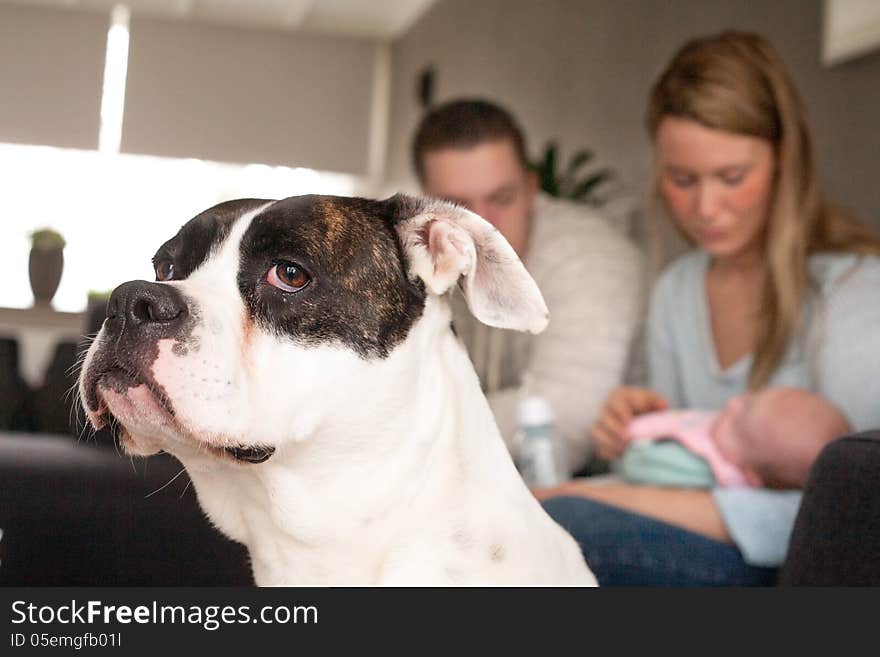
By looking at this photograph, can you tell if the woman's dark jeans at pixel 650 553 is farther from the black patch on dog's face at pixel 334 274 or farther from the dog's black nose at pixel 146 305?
the dog's black nose at pixel 146 305

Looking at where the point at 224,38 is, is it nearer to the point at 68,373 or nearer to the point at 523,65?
the point at 68,373

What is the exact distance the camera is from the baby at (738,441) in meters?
1.08

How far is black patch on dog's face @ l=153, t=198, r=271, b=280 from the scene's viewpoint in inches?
20.1

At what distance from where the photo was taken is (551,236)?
0.72m

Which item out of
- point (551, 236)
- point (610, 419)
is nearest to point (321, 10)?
point (551, 236)

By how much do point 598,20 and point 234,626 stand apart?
3014 millimetres

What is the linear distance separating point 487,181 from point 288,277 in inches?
19.5

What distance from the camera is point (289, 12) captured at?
0.62 meters

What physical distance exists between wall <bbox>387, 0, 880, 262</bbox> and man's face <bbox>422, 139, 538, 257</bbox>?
45.1 inches

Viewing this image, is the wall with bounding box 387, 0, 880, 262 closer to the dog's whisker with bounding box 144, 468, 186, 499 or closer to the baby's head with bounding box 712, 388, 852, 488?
the baby's head with bounding box 712, 388, 852, 488

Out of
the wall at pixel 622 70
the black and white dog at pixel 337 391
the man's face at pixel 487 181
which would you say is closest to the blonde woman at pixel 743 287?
the man's face at pixel 487 181

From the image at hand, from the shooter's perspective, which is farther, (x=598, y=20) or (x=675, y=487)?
(x=598, y=20)

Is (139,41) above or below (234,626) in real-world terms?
above

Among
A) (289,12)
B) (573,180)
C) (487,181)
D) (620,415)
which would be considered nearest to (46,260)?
(289,12)
